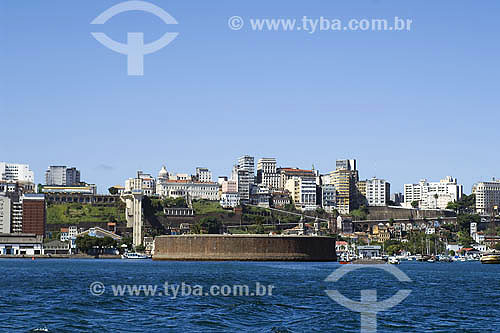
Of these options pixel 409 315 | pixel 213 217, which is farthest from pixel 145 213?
pixel 409 315

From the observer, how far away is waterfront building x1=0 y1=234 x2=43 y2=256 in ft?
551

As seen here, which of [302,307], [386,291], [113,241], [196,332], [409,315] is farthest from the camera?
[113,241]

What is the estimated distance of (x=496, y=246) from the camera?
192 metres

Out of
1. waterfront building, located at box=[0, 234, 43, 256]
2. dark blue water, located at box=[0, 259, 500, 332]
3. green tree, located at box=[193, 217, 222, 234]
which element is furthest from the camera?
green tree, located at box=[193, 217, 222, 234]

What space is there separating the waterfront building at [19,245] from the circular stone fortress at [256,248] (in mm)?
54815

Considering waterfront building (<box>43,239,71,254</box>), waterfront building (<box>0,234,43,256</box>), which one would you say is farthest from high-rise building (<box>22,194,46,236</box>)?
waterfront building (<box>43,239,71,254</box>)

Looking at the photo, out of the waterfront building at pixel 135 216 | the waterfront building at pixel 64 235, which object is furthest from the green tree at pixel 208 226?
the waterfront building at pixel 64 235

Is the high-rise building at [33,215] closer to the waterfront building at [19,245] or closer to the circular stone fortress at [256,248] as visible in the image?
the waterfront building at [19,245]

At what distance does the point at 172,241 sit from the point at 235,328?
3729 inches

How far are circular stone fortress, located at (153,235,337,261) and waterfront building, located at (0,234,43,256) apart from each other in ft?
180

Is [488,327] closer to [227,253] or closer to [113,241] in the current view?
[227,253]

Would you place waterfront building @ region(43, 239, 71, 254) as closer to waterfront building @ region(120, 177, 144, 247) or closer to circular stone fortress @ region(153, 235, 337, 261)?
waterfront building @ region(120, 177, 144, 247)

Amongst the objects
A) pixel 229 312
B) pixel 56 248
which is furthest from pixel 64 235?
pixel 229 312

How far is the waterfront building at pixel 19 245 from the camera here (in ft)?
551
